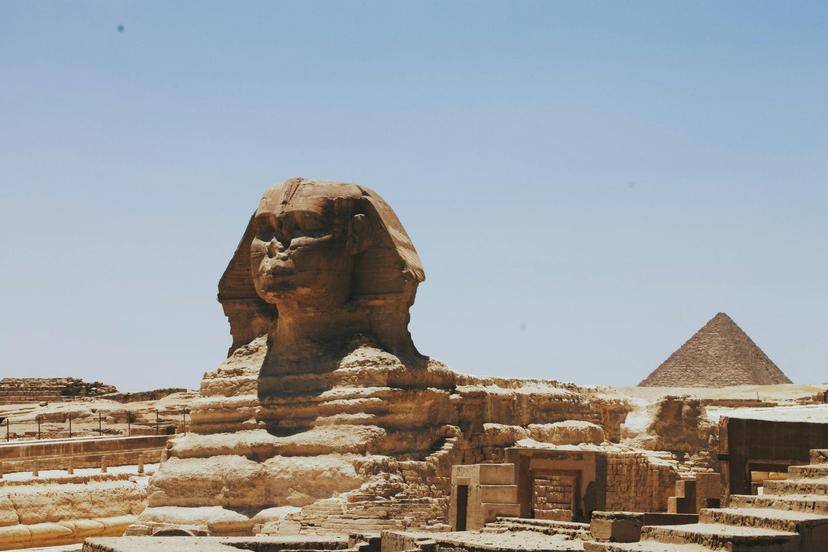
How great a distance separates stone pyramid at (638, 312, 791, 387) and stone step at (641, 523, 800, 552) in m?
46.1

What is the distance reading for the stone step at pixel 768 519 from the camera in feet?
47.1

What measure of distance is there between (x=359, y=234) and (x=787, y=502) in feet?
41.6

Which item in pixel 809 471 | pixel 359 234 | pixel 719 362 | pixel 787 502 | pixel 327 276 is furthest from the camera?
pixel 719 362

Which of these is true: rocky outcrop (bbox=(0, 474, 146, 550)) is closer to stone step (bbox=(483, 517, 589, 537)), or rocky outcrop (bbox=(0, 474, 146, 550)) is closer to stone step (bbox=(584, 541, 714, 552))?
stone step (bbox=(483, 517, 589, 537))

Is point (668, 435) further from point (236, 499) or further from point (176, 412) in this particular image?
point (176, 412)

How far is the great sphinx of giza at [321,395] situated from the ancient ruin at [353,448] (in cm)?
3

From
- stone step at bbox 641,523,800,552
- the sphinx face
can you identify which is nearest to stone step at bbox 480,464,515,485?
the sphinx face

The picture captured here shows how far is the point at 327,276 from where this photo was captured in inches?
1047

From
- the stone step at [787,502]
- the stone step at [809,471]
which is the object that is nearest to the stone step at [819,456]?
the stone step at [809,471]

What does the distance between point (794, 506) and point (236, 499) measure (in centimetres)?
1202

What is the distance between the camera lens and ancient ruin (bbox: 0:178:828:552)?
2036 cm

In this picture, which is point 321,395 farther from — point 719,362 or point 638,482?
point 719,362

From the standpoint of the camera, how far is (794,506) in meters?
15.5

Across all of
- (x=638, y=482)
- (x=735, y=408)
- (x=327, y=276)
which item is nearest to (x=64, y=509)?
(x=327, y=276)
